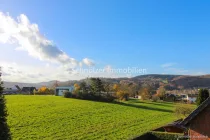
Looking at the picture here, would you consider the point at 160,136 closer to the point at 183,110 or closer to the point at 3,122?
the point at 183,110

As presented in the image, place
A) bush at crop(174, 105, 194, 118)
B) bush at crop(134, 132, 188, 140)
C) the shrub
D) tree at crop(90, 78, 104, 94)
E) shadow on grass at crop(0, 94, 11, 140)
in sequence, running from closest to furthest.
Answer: shadow on grass at crop(0, 94, 11, 140), bush at crop(134, 132, 188, 140), bush at crop(174, 105, 194, 118), tree at crop(90, 78, 104, 94), the shrub

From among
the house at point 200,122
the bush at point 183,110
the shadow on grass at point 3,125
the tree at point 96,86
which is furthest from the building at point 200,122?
the tree at point 96,86

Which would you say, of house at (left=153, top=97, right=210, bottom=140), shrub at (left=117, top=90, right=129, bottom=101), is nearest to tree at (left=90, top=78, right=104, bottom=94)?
shrub at (left=117, top=90, right=129, bottom=101)

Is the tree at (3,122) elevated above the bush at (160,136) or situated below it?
above

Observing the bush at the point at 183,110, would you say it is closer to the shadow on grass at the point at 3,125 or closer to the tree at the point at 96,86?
the shadow on grass at the point at 3,125

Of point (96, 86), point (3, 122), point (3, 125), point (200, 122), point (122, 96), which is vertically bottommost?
point (122, 96)

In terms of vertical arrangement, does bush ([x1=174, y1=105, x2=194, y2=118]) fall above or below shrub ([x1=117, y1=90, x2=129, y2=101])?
below

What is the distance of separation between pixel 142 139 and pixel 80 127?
10625 mm

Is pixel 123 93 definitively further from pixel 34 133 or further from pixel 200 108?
pixel 200 108

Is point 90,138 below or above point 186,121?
below

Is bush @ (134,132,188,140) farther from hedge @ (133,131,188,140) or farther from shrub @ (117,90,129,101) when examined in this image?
shrub @ (117,90,129,101)

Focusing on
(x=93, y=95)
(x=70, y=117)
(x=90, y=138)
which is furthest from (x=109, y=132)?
(x=93, y=95)

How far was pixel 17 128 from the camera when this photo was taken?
32.3 meters

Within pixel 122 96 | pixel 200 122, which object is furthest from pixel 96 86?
pixel 200 122
